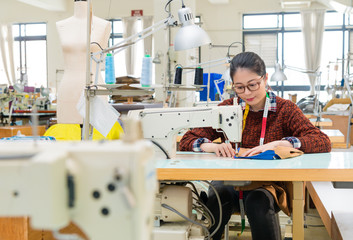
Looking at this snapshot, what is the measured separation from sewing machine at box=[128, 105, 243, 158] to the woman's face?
0.13 metres

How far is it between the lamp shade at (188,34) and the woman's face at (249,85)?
0.28 meters

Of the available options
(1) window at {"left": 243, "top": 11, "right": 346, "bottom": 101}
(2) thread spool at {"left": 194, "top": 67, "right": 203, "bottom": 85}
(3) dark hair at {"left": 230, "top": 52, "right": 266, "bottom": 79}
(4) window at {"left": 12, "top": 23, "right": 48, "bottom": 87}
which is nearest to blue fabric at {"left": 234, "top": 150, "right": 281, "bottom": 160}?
(3) dark hair at {"left": 230, "top": 52, "right": 266, "bottom": 79}

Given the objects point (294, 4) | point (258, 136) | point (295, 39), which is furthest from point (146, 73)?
point (295, 39)

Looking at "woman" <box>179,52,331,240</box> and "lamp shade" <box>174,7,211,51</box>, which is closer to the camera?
"woman" <box>179,52,331,240</box>

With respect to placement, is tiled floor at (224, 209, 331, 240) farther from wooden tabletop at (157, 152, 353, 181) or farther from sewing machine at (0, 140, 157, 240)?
sewing machine at (0, 140, 157, 240)

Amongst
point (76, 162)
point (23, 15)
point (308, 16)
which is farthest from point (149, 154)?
point (23, 15)

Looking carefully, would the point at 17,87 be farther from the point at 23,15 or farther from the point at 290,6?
the point at 290,6

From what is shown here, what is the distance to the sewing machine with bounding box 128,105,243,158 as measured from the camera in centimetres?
187

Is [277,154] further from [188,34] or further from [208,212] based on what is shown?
[188,34]

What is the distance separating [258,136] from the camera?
2.07 metres

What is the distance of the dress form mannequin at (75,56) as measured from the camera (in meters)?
2.83

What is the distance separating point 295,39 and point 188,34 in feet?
28.9

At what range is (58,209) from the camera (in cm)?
72

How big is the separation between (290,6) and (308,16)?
0.48 m
